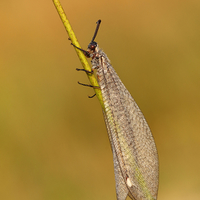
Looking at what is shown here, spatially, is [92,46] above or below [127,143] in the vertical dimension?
above

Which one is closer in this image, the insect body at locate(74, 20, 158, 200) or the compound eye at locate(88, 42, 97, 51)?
the insect body at locate(74, 20, 158, 200)

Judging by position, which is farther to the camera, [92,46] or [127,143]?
[92,46]

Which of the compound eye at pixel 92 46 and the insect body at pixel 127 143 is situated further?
the compound eye at pixel 92 46

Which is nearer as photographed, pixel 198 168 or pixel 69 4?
pixel 198 168

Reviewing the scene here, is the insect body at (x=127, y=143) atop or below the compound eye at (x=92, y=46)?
below

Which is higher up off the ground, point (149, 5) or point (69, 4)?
point (69, 4)

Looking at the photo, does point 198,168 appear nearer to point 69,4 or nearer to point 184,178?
point 184,178

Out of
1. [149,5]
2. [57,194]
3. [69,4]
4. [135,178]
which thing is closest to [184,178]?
[57,194]

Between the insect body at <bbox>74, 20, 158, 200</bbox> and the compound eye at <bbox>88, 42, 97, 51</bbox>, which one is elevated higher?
the compound eye at <bbox>88, 42, 97, 51</bbox>
